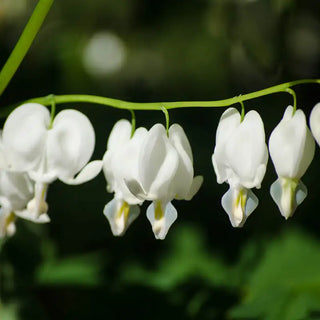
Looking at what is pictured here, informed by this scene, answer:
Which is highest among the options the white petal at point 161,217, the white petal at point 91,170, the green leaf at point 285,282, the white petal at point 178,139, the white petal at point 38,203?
the white petal at point 178,139

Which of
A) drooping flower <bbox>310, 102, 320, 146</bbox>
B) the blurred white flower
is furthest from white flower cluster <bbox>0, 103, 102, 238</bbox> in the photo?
the blurred white flower

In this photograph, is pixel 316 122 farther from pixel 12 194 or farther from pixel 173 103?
pixel 12 194

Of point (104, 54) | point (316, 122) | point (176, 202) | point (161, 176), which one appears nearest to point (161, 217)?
point (161, 176)

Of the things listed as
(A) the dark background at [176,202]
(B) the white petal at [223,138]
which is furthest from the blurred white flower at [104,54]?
(B) the white petal at [223,138]

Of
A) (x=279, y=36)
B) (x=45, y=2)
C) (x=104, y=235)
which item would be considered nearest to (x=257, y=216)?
(x=104, y=235)

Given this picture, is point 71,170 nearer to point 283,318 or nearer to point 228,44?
point 283,318

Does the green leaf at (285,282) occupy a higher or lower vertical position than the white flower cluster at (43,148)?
lower

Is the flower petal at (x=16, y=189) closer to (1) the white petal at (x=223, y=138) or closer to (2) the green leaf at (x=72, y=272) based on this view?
(1) the white petal at (x=223, y=138)
